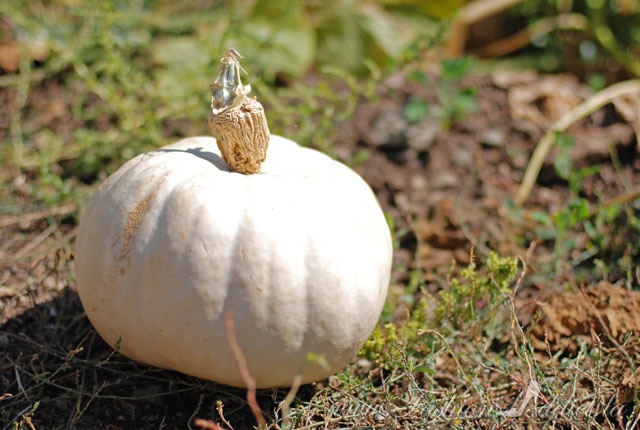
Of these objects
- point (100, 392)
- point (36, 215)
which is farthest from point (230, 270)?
point (36, 215)

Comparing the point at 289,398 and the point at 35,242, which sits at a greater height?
the point at 289,398

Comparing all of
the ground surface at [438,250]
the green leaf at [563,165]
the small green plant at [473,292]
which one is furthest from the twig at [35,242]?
the green leaf at [563,165]

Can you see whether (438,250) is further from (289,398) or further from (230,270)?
(289,398)

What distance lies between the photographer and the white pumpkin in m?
1.78

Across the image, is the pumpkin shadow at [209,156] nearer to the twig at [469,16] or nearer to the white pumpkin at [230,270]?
the white pumpkin at [230,270]

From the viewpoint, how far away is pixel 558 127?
3311mm

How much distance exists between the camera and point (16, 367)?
2.04 meters

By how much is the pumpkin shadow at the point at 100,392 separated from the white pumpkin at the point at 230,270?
151 mm

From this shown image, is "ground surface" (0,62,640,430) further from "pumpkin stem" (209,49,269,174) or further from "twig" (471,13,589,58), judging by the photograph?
"pumpkin stem" (209,49,269,174)

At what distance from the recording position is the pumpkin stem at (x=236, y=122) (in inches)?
77.4

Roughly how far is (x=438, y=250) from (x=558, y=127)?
984 millimetres

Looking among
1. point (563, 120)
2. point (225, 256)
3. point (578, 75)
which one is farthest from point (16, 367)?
point (578, 75)

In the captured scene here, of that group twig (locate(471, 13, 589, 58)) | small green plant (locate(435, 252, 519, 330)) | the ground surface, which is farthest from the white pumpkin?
twig (locate(471, 13, 589, 58))

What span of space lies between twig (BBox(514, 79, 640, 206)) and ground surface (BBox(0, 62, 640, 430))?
6 centimetres
